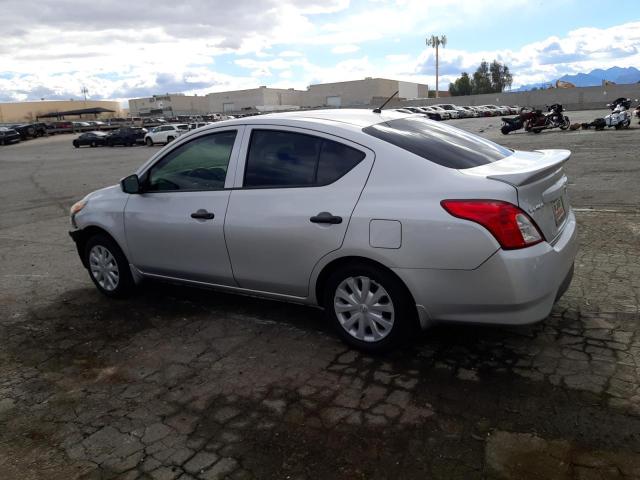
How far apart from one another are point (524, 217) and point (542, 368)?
1046 millimetres

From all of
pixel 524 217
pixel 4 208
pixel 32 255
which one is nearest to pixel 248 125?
pixel 524 217

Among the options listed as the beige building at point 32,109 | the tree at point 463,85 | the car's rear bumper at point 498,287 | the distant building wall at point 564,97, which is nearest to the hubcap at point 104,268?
the car's rear bumper at point 498,287

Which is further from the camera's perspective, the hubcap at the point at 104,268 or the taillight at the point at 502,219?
the hubcap at the point at 104,268

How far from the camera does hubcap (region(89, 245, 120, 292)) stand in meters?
5.27

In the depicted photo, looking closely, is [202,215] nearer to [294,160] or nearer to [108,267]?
[294,160]

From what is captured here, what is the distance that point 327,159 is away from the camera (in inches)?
152

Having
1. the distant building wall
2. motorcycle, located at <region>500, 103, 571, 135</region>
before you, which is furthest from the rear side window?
the distant building wall

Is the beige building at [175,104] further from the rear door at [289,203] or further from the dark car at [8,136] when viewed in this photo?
the rear door at [289,203]

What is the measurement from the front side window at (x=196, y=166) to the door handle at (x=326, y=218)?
100cm

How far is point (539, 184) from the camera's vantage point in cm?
345

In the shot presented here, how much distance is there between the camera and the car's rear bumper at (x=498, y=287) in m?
3.18

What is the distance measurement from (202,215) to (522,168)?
244 cm

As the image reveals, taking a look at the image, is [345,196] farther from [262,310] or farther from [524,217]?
[262,310]

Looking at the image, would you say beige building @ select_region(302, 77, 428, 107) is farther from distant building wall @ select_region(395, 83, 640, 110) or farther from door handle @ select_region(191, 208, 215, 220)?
door handle @ select_region(191, 208, 215, 220)
